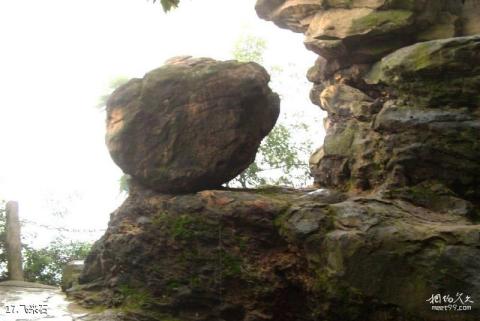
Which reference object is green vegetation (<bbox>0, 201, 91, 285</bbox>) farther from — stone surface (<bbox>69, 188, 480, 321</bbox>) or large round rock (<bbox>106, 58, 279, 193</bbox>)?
large round rock (<bbox>106, 58, 279, 193</bbox>)

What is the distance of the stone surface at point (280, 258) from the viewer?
6957 millimetres

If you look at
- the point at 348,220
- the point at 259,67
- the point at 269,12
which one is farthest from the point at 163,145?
the point at 269,12

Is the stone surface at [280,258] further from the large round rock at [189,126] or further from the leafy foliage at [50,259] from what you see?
the leafy foliage at [50,259]

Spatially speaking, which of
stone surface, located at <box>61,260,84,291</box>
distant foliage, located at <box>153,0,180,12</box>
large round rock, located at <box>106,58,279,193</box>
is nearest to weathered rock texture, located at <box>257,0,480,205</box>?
large round rock, located at <box>106,58,279,193</box>

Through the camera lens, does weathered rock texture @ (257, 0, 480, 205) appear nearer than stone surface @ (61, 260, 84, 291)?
Yes

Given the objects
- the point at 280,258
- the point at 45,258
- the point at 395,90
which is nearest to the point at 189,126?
the point at 280,258

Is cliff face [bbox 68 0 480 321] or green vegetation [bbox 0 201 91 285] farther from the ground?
cliff face [bbox 68 0 480 321]

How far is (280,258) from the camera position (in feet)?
27.3

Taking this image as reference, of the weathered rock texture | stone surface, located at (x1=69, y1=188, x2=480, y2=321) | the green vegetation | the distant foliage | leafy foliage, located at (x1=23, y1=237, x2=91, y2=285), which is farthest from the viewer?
leafy foliage, located at (x1=23, y1=237, x2=91, y2=285)

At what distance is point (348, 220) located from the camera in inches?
308

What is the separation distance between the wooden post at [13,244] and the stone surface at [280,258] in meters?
3.33

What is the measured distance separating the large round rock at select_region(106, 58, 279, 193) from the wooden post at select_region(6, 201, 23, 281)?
4186 mm

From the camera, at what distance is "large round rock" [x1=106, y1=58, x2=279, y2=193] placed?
31.5 ft

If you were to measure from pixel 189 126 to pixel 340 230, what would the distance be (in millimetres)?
3859
